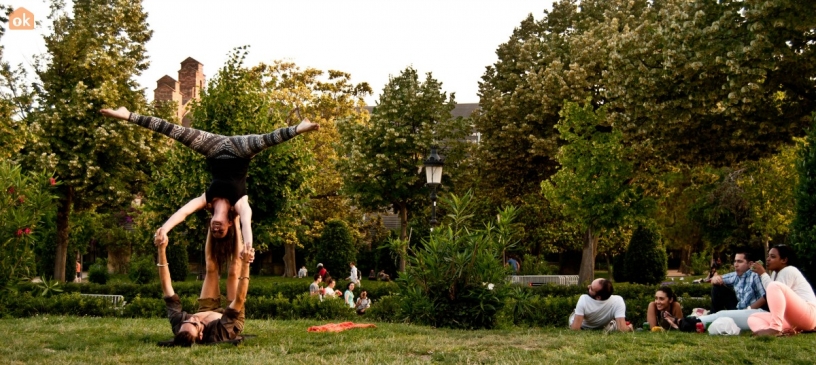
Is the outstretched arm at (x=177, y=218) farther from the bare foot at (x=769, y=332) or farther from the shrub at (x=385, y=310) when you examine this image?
the bare foot at (x=769, y=332)

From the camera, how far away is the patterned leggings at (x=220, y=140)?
10.3m

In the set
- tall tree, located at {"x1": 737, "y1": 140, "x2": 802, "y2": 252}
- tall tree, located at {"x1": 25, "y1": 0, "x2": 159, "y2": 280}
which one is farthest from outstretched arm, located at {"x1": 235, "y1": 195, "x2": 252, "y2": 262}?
tall tree, located at {"x1": 737, "y1": 140, "x2": 802, "y2": 252}

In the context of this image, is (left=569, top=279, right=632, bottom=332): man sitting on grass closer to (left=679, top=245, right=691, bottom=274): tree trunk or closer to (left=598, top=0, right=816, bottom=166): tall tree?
(left=598, top=0, right=816, bottom=166): tall tree

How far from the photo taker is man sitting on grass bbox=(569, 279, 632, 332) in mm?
11547

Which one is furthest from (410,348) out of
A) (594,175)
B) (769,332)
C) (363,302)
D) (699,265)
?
(699,265)

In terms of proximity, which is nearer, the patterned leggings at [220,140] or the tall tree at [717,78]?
the patterned leggings at [220,140]

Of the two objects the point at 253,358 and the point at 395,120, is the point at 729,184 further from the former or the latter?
the point at 253,358

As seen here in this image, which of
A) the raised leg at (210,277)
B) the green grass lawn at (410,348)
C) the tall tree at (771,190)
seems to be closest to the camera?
the green grass lawn at (410,348)

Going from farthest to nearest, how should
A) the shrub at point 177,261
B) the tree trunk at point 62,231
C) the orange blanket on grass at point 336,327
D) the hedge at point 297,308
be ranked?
the shrub at point 177,261, the tree trunk at point 62,231, the hedge at point 297,308, the orange blanket on grass at point 336,327

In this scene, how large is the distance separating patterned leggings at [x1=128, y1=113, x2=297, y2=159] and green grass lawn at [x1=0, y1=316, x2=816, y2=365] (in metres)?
2.39

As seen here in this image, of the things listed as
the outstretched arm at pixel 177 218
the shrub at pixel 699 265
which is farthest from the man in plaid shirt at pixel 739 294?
the shrub at pixel 699 265

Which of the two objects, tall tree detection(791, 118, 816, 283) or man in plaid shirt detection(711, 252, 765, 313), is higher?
tall tree detection(791, 118, 816, 283)

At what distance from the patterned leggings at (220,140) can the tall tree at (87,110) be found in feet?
65.5

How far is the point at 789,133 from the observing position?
2142cm
